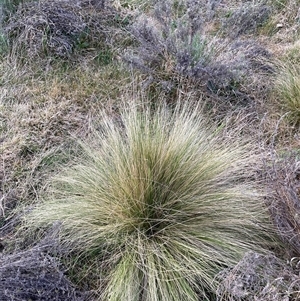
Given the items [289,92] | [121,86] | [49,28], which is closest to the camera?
[289,92]

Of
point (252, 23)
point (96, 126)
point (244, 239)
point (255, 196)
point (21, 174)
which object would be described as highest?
point (252, 23)

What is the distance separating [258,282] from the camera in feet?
5.39

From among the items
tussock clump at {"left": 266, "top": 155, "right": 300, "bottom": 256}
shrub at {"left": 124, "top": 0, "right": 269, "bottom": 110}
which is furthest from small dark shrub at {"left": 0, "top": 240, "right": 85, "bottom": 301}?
shrub at {"left": 124, "top": 0, "right": 269, "bottom": 110}

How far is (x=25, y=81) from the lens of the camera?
292 centimetres

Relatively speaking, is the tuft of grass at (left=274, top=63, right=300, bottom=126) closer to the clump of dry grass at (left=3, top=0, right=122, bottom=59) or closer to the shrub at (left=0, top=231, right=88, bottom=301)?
the clump of dry grass at (left=3, top=0, right=122, bottom=59)


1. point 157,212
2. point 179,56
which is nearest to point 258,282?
point 157,212

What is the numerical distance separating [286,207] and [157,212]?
0.55 m

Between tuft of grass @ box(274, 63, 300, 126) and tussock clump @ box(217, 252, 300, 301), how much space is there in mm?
1213

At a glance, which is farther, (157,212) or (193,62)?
(193,62)

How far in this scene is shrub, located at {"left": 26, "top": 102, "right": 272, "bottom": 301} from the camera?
5.90 feet

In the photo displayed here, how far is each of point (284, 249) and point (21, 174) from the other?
139cm

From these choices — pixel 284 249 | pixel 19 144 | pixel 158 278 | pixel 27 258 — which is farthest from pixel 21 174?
pixel 284 249

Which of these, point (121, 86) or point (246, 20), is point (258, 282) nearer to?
point (121, 86)

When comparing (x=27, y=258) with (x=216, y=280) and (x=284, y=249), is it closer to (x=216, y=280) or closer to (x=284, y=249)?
(x=216, y=280)
